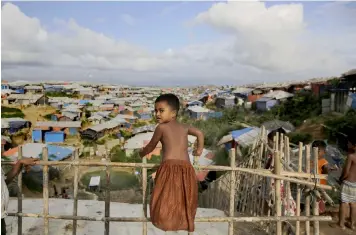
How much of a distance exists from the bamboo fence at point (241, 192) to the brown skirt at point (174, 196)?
71 centimetres

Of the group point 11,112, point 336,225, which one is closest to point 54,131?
point 11,112

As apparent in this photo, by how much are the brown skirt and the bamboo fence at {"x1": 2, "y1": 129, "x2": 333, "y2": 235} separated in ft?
2.33

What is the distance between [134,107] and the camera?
47.4 meters

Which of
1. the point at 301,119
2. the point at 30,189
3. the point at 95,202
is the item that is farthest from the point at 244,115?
the point at 95,202

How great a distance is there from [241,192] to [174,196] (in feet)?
11.0

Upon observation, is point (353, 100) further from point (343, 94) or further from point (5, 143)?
point (5, 143)

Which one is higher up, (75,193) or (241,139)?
(75,193)

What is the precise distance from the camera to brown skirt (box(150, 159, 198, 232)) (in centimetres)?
257

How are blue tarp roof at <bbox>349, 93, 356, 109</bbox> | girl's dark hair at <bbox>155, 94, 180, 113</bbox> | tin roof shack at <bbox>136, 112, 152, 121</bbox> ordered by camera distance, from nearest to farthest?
girl's dark hair at <bbox>155, 94, 180, 113</bbox> < blue tarp roof at <bbox>349, 93, 356, 109</bbox> < tin roof shack at <bbox>136, 112, 152, 121</bbox>

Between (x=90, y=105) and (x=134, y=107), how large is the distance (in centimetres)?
613

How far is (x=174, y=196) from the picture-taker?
2582 millimetres

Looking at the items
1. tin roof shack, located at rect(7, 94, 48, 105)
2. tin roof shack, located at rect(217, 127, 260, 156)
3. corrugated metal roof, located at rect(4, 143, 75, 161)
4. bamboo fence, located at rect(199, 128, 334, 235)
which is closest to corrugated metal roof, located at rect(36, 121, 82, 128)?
corrugated metal roof, located at rect(4, 143, 75, 161)

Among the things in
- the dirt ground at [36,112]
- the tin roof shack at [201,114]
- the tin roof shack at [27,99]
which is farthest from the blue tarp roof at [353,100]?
the tin roof shack at [27,99]

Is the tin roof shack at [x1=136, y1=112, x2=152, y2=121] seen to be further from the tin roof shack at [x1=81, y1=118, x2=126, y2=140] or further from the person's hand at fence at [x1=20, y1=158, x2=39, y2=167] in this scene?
the person's hand at fence at [x1=20, y1=158, x2=39, y2=167]
